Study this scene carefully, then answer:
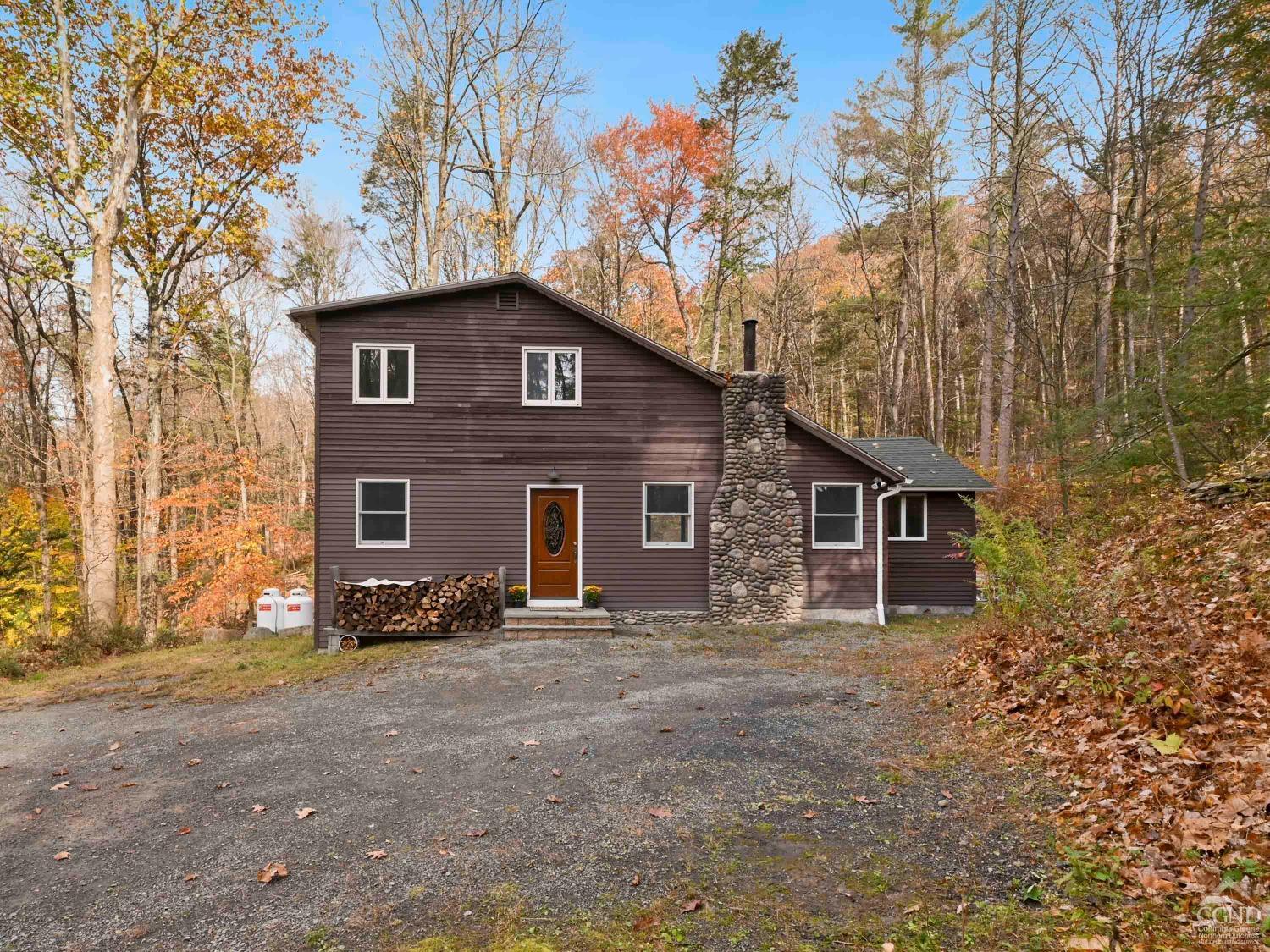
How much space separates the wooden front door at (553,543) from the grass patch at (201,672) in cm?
248

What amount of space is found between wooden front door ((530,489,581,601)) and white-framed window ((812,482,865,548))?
4904 millimetres

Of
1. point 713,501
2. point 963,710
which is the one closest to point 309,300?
point 713,501

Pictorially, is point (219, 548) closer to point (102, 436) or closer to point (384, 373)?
point (102, 436)

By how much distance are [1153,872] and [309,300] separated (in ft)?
89.1

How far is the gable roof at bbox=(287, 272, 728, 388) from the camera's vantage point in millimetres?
11891

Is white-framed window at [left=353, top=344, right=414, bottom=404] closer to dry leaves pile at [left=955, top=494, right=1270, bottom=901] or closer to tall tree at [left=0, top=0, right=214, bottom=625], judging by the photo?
tall tree at [left=0, top=0, right=214, bottom=625]

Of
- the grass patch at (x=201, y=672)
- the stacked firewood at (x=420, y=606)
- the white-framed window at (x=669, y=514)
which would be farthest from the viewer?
the white-framed window at (x=669, y=514)

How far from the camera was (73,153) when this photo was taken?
42.4 feet

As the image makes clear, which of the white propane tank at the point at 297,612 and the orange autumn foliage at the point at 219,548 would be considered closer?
the white propane tank at the point at 297,612

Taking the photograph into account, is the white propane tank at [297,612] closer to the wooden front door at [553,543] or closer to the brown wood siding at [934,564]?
the wooden front door at [553,543]

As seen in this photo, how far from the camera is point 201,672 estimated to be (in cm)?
1049

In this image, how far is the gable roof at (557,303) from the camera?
39.1 feet

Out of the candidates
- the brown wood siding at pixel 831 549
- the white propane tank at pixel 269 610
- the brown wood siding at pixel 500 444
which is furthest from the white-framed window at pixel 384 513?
the brown wood siding at pixel 831 549

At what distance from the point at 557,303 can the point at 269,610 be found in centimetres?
888
